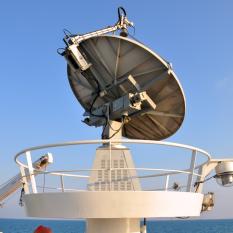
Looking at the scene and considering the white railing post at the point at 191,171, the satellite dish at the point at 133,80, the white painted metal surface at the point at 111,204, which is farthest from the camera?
the satellite dish at the point at 133,80

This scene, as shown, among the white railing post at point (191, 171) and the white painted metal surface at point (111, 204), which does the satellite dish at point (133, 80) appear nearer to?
the white railing post at point (191, 171)

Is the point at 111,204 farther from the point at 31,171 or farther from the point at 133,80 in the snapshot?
the point at 133,80

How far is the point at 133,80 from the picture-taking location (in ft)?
38.7

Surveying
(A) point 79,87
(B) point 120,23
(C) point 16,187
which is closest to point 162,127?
(A) point 79,87

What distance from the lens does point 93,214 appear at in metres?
7.25

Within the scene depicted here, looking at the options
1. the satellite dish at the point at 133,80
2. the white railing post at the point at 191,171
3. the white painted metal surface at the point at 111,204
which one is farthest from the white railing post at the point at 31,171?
the satellite dish at the point at 133,80

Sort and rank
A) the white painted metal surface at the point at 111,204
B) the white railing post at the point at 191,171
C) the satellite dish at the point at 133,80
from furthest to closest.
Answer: the satellite dish at the point at 133,80 → the white railing post at the point at 191,171 → the white painted metal surface at the point at 111,204

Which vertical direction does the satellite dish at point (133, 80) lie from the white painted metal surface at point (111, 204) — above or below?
above

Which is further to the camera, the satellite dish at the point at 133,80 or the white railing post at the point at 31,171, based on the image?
the satellite dish at the point at 133,80

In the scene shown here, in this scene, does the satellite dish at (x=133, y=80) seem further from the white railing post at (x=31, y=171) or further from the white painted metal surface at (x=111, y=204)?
the white painted metal surface at (x=111, y=204)

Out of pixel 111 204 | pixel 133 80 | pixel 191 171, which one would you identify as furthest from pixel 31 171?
pixel 133 80

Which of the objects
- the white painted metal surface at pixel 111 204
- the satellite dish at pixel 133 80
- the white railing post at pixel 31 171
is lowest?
the white painted metal surface at pixel 111 204

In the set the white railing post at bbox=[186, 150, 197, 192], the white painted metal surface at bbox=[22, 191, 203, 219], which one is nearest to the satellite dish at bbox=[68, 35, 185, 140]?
the white railing post at bbox=[186, 150, 197, 192]

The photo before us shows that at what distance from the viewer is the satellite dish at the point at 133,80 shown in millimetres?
11633
